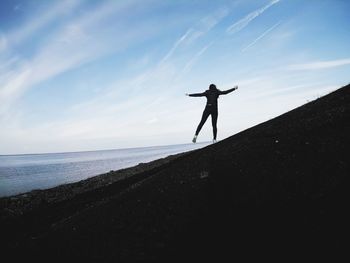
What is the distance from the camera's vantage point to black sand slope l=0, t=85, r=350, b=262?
3.43 m

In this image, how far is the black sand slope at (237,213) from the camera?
3434 millimetres

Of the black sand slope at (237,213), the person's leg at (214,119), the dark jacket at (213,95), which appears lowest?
the black sand slope at (237,213)

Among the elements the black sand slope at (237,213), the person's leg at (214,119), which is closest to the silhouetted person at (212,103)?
the person's leg at (214,119)

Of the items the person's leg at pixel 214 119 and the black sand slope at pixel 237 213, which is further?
the person's leg at pixel 214 119

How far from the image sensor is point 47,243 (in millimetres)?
5648

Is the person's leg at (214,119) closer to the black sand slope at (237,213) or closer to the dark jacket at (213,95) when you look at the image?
the dark jacket at (213,95)

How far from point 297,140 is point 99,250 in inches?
236

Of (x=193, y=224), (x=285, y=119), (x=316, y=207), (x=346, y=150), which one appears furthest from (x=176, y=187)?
(x=285, y=119)

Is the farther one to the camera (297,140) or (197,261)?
(297,140)

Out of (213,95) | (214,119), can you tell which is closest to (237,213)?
(214,119)

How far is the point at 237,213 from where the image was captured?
4.34m

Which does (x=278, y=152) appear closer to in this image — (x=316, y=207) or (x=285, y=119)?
(x=316, y=207)

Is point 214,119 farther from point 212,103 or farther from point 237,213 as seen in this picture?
point 237,213

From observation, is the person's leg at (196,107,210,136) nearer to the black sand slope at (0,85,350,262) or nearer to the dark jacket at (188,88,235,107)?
the dark jacket at (188,88,235,107)
